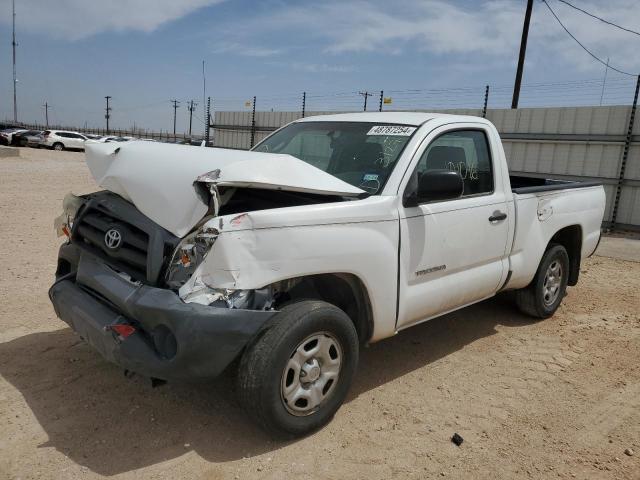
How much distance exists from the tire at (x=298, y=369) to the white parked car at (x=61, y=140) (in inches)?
1377

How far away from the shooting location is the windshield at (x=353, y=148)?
12.3 feet

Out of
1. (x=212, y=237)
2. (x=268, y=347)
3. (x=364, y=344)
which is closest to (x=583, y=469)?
(x=364, y=344)

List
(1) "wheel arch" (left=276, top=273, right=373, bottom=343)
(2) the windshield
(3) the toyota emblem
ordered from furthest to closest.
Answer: (2) the windshield → (1) "wheel arch" (left=276, top=273, right=373, bottom=343) → (3) the toyota emblem

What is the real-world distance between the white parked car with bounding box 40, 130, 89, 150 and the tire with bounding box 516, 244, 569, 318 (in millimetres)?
33995

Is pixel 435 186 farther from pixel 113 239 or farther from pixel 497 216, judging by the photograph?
pixel 113 239

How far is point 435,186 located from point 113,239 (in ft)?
6.63

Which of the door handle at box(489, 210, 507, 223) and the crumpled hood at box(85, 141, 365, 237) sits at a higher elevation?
the crumpled hood at box(85, 141, 365, 237)

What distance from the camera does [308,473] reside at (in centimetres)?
284

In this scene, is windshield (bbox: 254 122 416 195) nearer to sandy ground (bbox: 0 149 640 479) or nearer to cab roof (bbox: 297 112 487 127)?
cab roof (bbox: 297 112 487 127)

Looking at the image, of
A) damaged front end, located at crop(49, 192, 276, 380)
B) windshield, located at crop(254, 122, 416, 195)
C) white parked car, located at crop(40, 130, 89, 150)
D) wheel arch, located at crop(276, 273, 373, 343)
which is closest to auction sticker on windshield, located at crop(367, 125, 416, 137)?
windshield, located at crop(254, 122, 416, 195)

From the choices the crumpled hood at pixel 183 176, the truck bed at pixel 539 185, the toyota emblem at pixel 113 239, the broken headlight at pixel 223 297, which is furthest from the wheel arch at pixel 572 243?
the toyota emblem at pixel 113 239

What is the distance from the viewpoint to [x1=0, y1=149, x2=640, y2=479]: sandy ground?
2912 millimetres

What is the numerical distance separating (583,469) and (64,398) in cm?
312

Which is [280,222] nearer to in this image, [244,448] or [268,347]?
[268,347]
